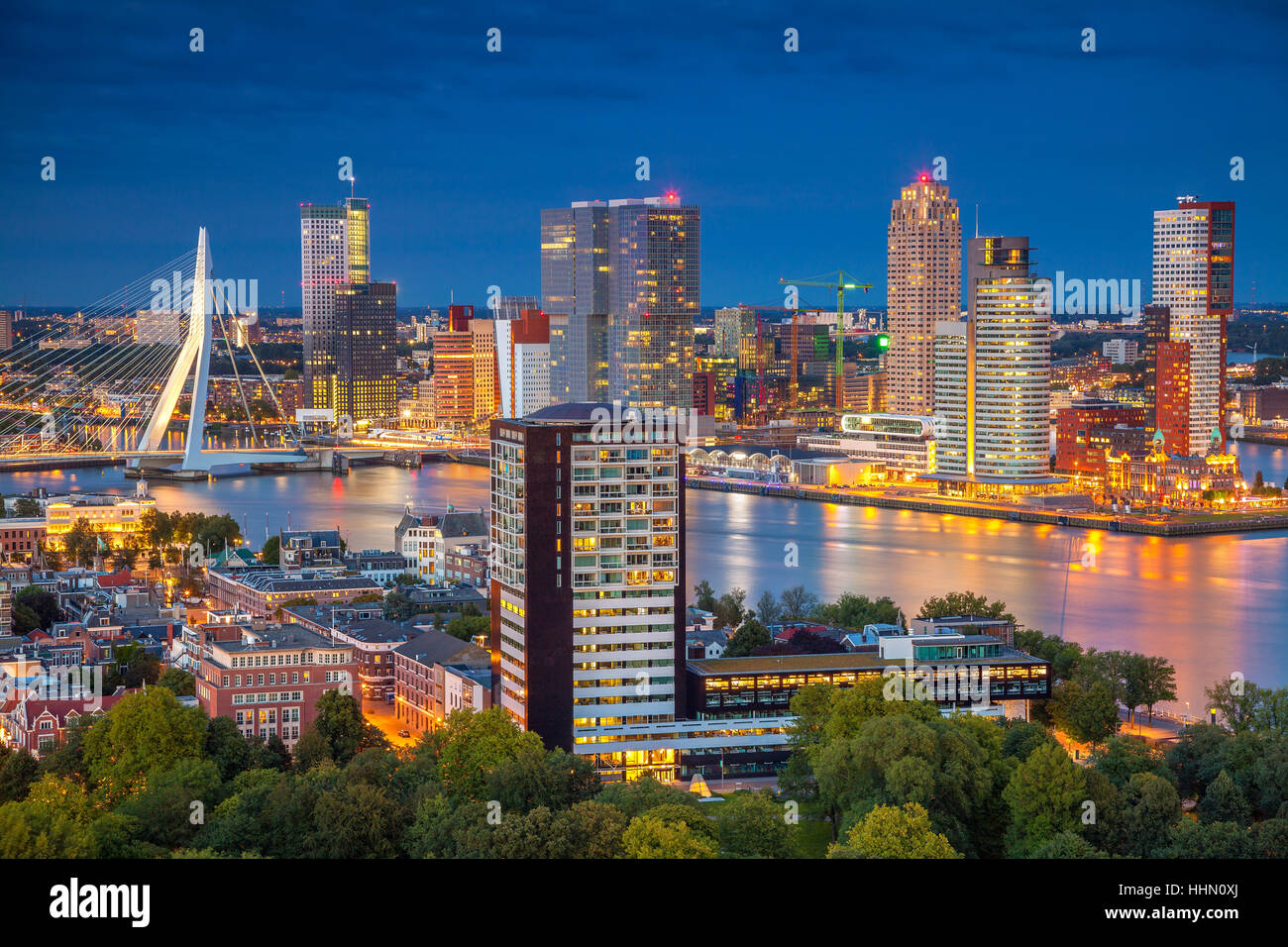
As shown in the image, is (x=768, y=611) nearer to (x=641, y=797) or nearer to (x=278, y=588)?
(x=278, y=588)

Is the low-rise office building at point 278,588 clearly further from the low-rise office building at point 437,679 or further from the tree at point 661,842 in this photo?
the tree at point 661,842

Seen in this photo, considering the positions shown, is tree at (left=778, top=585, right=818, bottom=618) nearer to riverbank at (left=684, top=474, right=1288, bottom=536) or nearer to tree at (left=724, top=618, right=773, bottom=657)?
tree at (left=724, top=618, right=773, bottom=657)

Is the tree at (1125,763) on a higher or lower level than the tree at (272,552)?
lower

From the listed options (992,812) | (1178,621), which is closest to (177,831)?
(992,812)

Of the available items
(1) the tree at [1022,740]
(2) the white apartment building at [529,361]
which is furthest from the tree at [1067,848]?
(2) the white apartment building at [529,361]

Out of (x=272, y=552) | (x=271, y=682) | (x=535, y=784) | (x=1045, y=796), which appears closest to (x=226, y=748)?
(x=271, y=682)

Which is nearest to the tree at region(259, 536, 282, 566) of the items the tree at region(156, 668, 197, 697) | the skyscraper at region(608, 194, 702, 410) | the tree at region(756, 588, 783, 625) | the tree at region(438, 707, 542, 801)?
the tree at region(756, 588, 783, 625)
